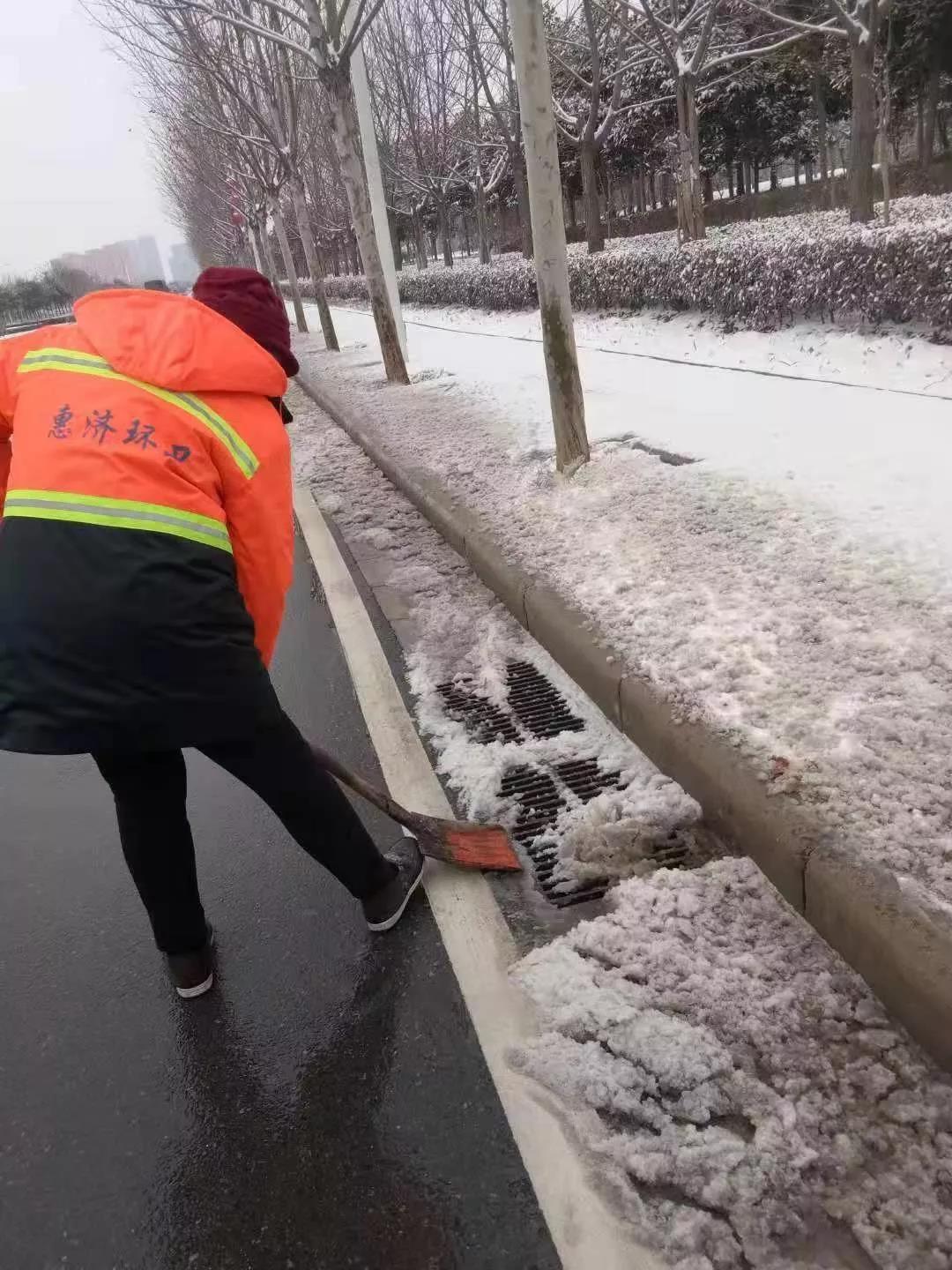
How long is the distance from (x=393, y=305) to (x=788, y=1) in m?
16.2

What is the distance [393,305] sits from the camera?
11047mm

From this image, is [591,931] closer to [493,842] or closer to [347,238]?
[493,842]

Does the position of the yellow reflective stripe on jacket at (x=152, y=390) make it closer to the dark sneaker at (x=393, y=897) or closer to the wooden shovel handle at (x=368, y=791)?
the wooden shovel handle at (x=368, y=791)

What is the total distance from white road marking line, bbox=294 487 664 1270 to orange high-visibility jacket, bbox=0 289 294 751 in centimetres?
93

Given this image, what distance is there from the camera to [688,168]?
15.2m

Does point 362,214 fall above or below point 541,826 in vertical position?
above

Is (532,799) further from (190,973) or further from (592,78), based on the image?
(592,78)

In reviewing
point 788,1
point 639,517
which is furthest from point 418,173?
point 639,517

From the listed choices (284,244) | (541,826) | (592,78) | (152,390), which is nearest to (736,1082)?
(541,826)

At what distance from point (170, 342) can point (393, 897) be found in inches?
58.1

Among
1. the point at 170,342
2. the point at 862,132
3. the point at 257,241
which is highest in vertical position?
the point at 257,241

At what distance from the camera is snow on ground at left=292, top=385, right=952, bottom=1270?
1.43m

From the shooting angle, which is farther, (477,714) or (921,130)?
(921,130)

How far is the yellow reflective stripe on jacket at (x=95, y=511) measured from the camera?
5.21ft
